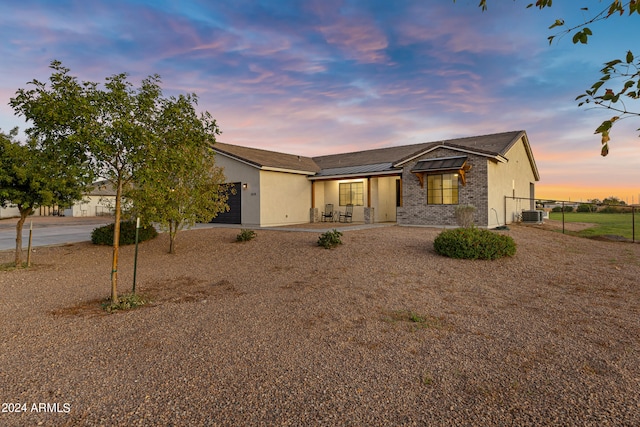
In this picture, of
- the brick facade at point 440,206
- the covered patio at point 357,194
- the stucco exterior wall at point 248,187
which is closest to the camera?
the brick facade at point 440,206

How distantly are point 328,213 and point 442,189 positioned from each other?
681 centimetres

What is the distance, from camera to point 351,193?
19.4m

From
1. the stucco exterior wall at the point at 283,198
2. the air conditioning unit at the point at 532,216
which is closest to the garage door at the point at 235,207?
the stucco exterior wall at the point at 283,198

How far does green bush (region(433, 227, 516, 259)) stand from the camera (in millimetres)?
8281

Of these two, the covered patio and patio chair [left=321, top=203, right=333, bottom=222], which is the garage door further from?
patio chair [left=321, top=203, right=333, bottom=222]

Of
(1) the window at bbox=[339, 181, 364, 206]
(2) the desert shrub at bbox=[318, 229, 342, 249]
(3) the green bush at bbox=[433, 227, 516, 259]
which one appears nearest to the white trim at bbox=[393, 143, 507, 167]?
(1) the window at bbox=[339, 181, 364, 206]

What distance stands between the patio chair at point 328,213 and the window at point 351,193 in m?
0.69

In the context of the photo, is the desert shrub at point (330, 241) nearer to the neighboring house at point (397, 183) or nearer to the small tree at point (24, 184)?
the small tree at point (24, 184)

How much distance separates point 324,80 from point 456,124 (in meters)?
9.37

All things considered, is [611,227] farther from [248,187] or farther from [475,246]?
Result: [248,187]

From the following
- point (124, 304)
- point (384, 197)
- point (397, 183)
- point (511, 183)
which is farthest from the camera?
→ point (384, 197)

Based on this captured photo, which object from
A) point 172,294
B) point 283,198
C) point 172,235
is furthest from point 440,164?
point 172,294

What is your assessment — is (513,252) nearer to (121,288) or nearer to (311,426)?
(311,426)

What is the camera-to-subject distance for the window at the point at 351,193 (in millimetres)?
19078
